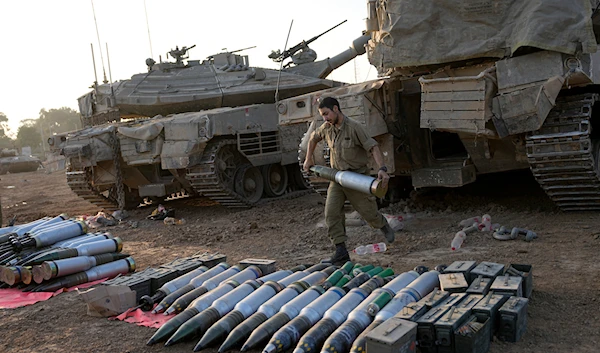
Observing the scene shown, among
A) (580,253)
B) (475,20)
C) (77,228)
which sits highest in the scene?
(475,20)

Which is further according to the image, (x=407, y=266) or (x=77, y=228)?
(x=77, y=228)

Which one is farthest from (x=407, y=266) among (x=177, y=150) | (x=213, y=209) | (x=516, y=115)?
(x=213, y=209)

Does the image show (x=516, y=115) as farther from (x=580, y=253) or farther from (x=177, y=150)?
(x=177, y=150)

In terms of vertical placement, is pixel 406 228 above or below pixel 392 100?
below

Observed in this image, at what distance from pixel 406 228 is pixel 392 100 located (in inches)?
71.1

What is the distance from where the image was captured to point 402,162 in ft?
30.2

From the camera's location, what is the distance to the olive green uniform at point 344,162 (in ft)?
20.4

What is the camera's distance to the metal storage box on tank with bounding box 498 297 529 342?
3873 mm

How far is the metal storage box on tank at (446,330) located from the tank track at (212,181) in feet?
25.4

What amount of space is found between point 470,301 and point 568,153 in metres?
3.72

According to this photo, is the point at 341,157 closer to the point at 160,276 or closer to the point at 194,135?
the point at 160,276

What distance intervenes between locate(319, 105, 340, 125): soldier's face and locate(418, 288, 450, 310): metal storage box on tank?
228cm

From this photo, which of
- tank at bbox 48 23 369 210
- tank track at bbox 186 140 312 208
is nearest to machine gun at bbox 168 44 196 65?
tank at bbox 48 23 369 210

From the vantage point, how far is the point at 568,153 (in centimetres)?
714
